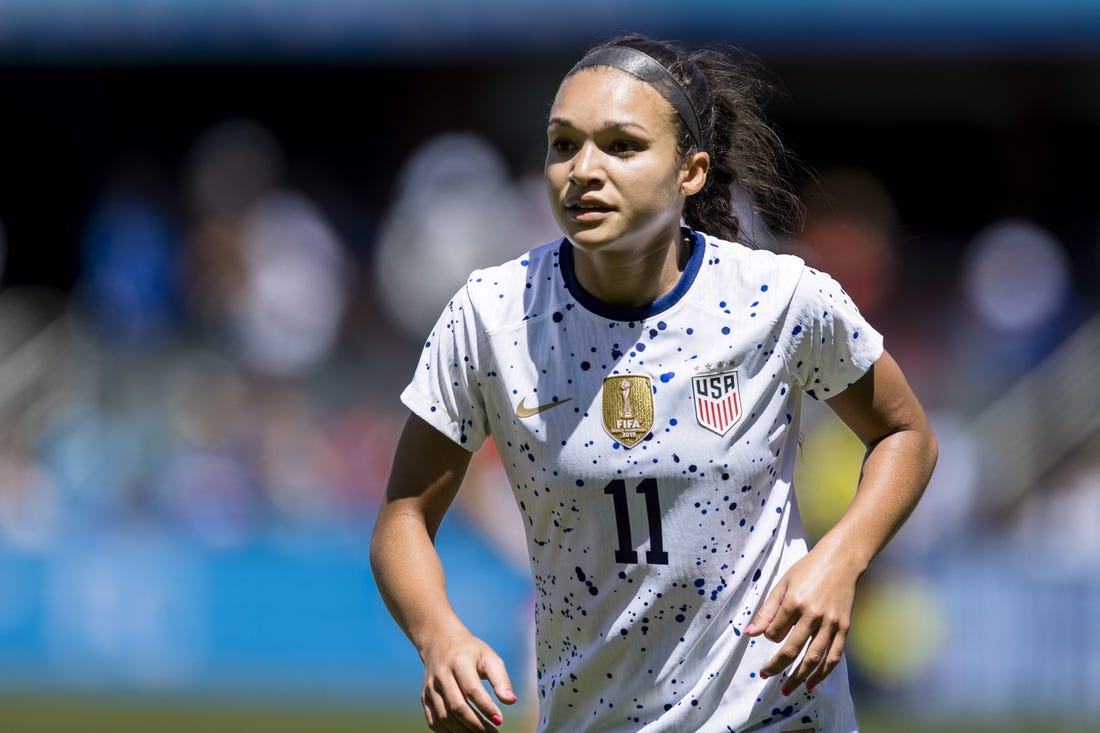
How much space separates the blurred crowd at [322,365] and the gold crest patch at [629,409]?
7260 mm

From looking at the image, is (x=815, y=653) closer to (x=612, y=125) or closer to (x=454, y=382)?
(x=454, y=382)

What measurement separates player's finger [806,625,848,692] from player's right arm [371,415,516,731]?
0.65 metres

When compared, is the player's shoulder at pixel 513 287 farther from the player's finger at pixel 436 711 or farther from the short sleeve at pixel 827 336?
the player's finger at pixel 436 711

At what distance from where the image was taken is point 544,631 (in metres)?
3.87

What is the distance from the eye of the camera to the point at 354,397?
11.9 metres

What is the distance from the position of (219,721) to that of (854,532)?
6.73 metres

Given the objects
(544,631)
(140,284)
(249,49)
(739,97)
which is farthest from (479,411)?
(249,49)

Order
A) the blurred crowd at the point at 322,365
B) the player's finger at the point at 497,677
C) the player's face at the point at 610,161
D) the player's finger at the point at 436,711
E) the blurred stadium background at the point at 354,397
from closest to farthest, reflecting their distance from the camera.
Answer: the player's finger at the point at 497,677 < the player's finger at the point at 436,711 < the player's face at the point at 610,161 < the blurred stadium background at the point at 354,397 < the blurred crowd at the point at 322,365

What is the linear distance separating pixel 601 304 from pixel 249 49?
9.99 m

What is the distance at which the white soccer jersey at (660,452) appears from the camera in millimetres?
3680

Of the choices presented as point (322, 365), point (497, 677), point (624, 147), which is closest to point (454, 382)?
point (624, 147)

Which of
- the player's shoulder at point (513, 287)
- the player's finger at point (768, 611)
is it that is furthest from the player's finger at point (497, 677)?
the player's shoulder at point (513, 287)

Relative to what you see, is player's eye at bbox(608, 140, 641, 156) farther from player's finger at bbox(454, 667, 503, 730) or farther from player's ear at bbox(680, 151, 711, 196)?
player's finger at bbox(454, 667, 503, 730)

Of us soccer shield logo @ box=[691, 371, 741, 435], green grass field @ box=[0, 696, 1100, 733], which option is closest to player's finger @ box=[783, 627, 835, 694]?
us soccer shield logo @ box=[691, 371, 741, 435]
